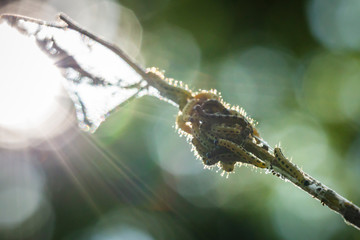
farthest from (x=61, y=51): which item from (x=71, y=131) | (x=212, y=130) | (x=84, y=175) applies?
(x=84, y=175)

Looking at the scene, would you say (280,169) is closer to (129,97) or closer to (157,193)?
(129,97)

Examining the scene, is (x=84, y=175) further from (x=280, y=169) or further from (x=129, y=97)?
(x=280, y=169)

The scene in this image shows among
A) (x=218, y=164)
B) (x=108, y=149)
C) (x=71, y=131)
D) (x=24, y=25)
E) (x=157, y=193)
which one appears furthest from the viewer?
(x=157, y=193)

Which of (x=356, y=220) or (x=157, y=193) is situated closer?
(x=356, y=220)

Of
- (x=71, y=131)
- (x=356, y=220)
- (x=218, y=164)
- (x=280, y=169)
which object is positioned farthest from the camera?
(x=71, y=131)

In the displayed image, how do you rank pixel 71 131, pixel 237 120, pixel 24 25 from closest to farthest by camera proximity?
pixel 237 120, pixel 24 25, pixel 71 131

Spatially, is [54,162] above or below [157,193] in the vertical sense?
below

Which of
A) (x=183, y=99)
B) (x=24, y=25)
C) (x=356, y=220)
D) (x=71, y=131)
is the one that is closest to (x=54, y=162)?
(x=71, y=131)

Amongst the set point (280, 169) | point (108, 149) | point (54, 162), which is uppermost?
point (108, 149)

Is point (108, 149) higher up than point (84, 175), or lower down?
higher up
